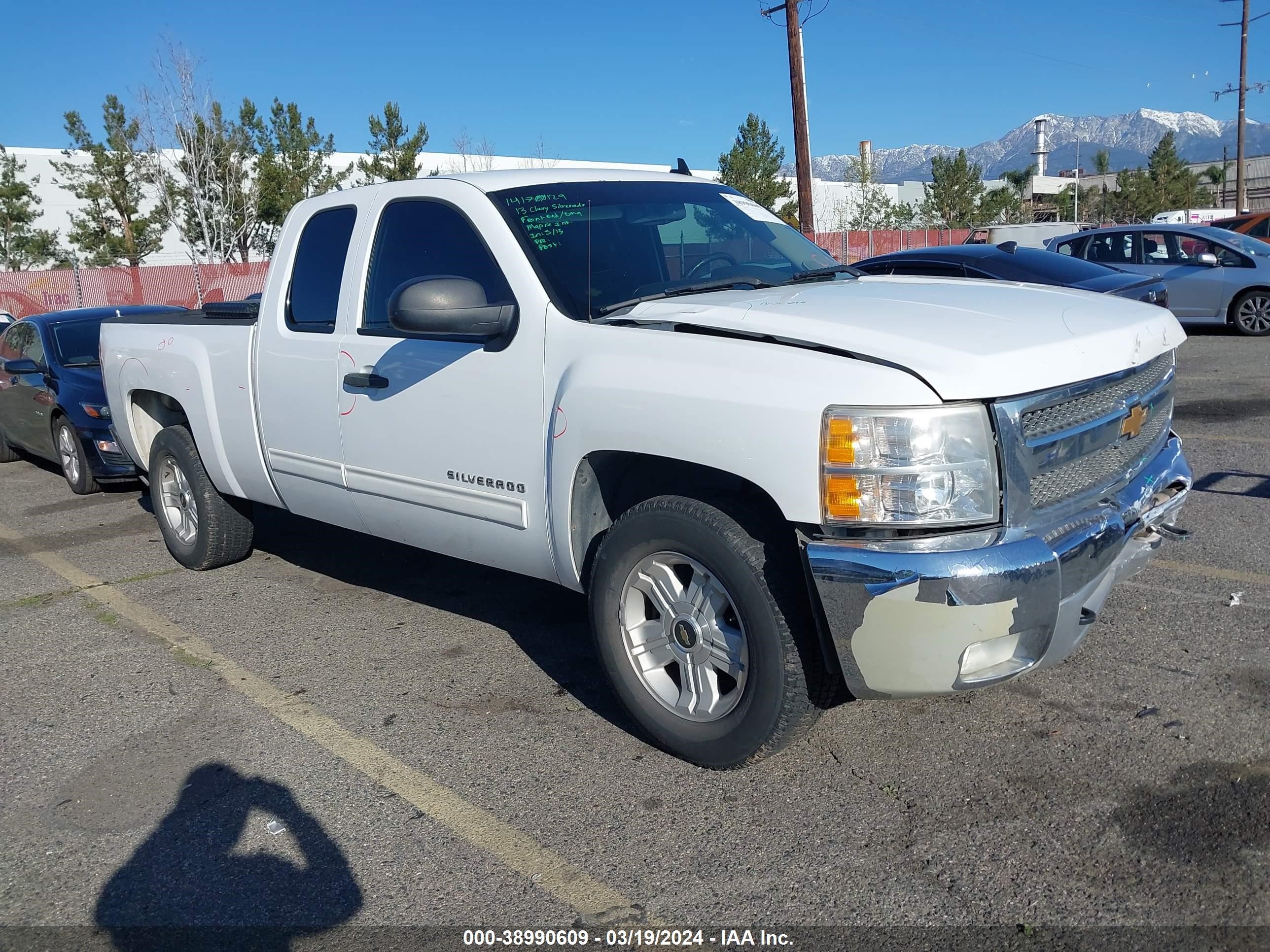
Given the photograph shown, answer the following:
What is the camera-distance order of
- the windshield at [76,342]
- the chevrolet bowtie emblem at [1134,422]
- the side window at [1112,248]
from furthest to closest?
1. the side window at [1112,248]
2. the windshield at [76,342]
3. the chevrolet bowtie emblem at [1134,422]

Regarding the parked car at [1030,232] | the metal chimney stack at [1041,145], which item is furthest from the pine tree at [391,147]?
the metal chimney stack at [1041,145]

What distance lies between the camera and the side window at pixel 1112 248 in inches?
586

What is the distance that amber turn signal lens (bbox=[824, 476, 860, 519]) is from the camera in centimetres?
300

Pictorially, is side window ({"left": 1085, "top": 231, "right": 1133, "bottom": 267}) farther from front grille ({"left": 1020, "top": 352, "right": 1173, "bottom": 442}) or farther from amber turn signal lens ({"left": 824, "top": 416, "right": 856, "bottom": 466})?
amber turn signal lens ({"left": 824, "top": 416, "right": 856, "bottom": 466})

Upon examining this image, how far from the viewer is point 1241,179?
141 ft

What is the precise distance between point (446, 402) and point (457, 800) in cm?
150

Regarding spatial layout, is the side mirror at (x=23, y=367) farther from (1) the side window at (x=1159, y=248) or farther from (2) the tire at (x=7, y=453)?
(1) the side window at (x=1159, y=248)

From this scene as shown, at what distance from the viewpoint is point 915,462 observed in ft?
9.68

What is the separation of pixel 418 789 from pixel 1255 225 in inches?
861

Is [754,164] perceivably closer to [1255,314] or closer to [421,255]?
[1255,314]

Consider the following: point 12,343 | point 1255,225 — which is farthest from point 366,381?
point 1255,225

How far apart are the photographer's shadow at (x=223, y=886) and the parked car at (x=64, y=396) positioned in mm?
5679

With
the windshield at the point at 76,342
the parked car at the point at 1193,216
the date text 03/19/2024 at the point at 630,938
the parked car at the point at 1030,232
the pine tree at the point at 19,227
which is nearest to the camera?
the date text 03/19/2024 at the point at 630,938

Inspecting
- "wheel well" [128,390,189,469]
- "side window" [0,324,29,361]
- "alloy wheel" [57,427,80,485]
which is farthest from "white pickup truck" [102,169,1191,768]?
"side window" [0,324,29,361]
